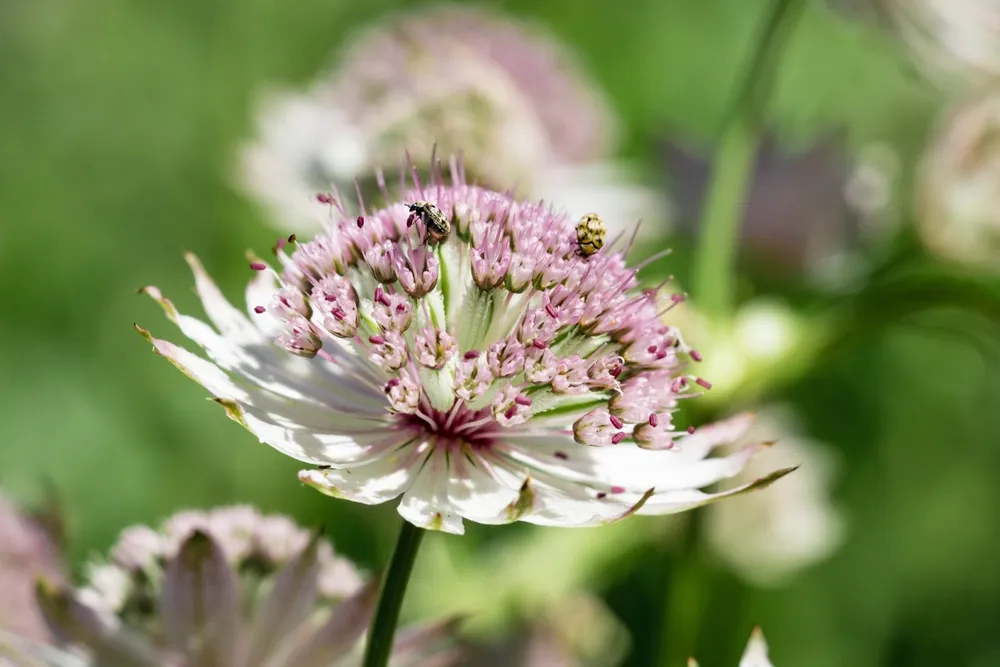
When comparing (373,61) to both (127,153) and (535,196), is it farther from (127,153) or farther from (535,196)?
(127,153)

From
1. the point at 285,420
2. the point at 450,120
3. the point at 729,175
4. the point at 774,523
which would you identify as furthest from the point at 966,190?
the point at 285,420

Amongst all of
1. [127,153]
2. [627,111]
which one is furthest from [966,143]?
[127,153]

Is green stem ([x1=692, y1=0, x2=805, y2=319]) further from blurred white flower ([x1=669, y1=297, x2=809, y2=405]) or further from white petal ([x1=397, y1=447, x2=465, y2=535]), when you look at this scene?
white petal ([x1=397, y1=447, x2=465, y2=535])

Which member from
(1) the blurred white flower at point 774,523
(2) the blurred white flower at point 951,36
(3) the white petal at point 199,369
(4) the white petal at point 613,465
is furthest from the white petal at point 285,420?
(2) the blurred white flower at point 951,36

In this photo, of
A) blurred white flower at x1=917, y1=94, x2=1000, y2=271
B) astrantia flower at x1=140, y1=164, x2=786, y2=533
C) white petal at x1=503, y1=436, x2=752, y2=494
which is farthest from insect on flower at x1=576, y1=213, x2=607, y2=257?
blurred white flower at x1=917, y1=94, x2=1000, y2=271

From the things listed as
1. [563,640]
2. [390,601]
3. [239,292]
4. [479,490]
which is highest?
[239,292]

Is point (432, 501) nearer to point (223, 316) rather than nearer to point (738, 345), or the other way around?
point (223, 316)

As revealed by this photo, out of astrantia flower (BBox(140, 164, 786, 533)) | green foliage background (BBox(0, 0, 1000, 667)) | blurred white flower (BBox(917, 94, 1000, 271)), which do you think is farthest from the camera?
green foliage background (BBox(0, 0, 1000, 667))
